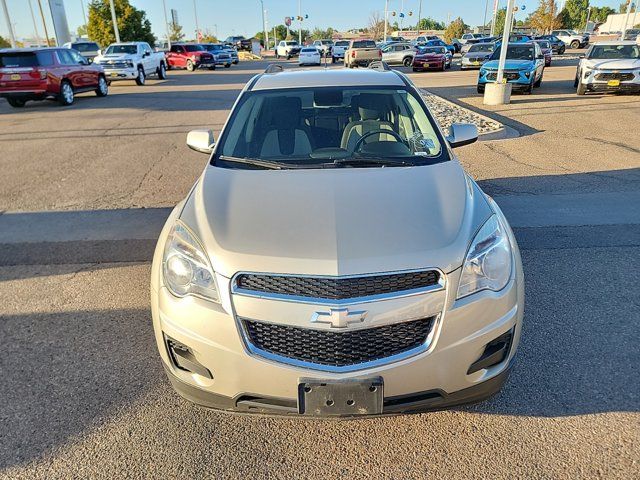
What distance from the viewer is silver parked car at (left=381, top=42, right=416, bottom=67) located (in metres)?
33.4

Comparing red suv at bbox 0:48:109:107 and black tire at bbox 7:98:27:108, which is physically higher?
red suv at bbox 0:48:109:107

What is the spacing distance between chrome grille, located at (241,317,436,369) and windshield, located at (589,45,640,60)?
16715 mm

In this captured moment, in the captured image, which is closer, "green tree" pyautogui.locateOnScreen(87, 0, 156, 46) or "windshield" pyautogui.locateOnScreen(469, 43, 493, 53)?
"windshield" pyautogui.locateOnScreen(469, 43, 493, 53)

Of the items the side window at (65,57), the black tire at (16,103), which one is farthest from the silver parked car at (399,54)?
the black tire at (16,103)

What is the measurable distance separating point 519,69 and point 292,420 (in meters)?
16.0

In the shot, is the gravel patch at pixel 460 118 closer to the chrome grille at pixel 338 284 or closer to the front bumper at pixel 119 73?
the chrome grille at pixel 338 284

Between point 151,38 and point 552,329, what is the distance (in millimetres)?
54711

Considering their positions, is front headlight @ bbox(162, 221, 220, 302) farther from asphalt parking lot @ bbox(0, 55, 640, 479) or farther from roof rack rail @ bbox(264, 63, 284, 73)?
roof rack rail @ bbox(264, 63, 284, 73)

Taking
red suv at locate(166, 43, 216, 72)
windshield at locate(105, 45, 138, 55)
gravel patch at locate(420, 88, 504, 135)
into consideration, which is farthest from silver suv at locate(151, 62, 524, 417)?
red suv at locate(166, 43, 216, 72)

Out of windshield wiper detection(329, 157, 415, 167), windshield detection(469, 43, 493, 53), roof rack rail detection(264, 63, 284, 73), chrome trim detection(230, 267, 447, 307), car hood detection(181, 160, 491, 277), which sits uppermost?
roof rack rail detection(264, 63, 284, 73)

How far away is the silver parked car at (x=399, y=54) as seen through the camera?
110 ft

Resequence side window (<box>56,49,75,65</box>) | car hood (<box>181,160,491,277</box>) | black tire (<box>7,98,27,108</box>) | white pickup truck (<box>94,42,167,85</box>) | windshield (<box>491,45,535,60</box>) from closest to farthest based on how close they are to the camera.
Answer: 1. car hood (<box>181,160,491,277</box>)
2. side window (<box>56,49,75,65</box>)
3. windshield (<box>491,45,535,60</box>)
4. black tire (<box>7,98,27,108</box>)
5. white pickup truck (<box>94,42,167,85</box>)

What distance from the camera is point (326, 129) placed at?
149 inches

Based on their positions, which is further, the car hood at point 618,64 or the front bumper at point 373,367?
the car hood at point 618,64
